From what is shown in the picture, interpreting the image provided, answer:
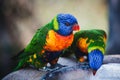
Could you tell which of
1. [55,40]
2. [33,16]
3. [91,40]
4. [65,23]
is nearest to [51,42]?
[55,40]

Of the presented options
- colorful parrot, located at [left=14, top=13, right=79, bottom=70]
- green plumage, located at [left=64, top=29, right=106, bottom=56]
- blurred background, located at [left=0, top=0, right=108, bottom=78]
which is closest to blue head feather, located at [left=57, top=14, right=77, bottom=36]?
colorful parrot, located at [left=14, top=13, right=79, bottom=70]

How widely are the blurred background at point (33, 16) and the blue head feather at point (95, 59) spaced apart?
27.8 inches

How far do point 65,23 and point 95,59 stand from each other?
292mm

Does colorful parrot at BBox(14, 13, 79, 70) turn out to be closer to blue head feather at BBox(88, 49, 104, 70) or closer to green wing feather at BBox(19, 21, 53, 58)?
green wing feather at BBox(19, 21, 53, 58)

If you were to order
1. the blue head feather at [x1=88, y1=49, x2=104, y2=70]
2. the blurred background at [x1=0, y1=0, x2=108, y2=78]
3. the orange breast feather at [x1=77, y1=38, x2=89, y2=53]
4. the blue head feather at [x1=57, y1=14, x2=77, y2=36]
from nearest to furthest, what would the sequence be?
the blue head feather at [x1=88, y1=49, x2=104, y2=70], the blue head feather at [x1=57, y1=14, x2=77, y2=36], the orange breast feather at [x1=77, y1=38, x2=89, y2=53], the blurred background at [x1=0, y1=0, x2=108, y2=78]

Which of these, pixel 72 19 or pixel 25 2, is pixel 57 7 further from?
pixel 72 19

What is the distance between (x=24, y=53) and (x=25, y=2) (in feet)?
2.17

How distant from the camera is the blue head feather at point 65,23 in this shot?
2.04m

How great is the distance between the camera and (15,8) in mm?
2750

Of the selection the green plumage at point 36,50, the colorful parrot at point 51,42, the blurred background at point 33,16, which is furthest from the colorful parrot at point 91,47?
the blurred background at point 33,16

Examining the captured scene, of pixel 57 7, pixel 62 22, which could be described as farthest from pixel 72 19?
pixel 57 7

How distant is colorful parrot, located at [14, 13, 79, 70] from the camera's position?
207 centimetres

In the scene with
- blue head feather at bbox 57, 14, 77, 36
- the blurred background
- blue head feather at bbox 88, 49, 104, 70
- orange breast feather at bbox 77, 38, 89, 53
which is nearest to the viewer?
blue head feather at bbox 88, 49, 104, 70

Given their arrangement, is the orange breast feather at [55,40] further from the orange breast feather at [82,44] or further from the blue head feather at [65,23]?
the orange breast feather at [82,44]
